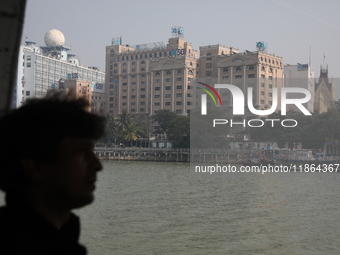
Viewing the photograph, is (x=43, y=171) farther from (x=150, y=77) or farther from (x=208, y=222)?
(x=150, y=77)

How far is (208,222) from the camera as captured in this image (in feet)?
46.6

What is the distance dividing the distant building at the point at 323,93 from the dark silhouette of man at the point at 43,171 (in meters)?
59.8

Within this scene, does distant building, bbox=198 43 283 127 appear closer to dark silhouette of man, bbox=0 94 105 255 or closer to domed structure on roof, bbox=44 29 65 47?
domed structure on roof, bbox=44 29 65 47

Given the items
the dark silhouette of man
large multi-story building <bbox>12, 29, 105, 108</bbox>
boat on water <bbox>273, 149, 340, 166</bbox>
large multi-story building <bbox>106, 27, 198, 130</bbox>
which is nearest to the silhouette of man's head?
the dark silhouette of man

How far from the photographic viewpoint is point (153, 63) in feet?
238

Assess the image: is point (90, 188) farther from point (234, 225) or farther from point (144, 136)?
point (144, 136)

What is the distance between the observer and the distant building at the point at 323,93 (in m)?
63.6

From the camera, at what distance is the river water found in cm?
1081

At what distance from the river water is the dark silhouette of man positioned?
9163 mm

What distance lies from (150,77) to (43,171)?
7393cm

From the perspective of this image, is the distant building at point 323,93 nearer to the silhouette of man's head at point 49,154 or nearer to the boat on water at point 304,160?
the boat on water at point 304,160

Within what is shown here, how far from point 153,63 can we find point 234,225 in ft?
196

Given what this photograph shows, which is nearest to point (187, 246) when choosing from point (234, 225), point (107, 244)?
point (107, 244)

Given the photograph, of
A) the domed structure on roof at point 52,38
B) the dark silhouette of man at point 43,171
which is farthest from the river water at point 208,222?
the domed structure on roof at point 52,38
